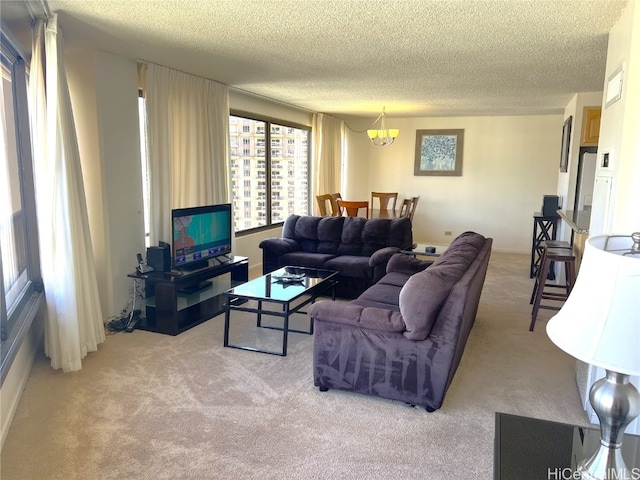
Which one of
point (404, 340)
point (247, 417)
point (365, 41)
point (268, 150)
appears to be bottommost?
point (247, 417)

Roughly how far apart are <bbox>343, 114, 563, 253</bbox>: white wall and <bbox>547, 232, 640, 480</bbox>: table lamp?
7.27 meters

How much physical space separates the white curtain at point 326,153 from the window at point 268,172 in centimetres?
17

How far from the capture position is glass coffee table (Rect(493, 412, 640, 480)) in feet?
4.86

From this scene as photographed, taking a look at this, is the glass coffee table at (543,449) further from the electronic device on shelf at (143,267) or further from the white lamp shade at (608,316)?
the electronic device on shelf at (143,267)

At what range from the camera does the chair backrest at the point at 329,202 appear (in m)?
7.38

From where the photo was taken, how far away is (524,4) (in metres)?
2.61

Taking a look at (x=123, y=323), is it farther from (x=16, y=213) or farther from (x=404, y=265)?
(x=404, y=265)

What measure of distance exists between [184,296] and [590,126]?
16.1 feet

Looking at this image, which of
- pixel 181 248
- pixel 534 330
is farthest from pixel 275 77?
pixel 534 330

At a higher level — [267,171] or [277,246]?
[267,171]

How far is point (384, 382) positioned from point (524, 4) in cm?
228

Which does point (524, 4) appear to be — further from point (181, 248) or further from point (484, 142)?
point (484, 142)

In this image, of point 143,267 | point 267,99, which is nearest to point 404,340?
point 143,267

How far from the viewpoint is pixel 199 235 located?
4469mm
